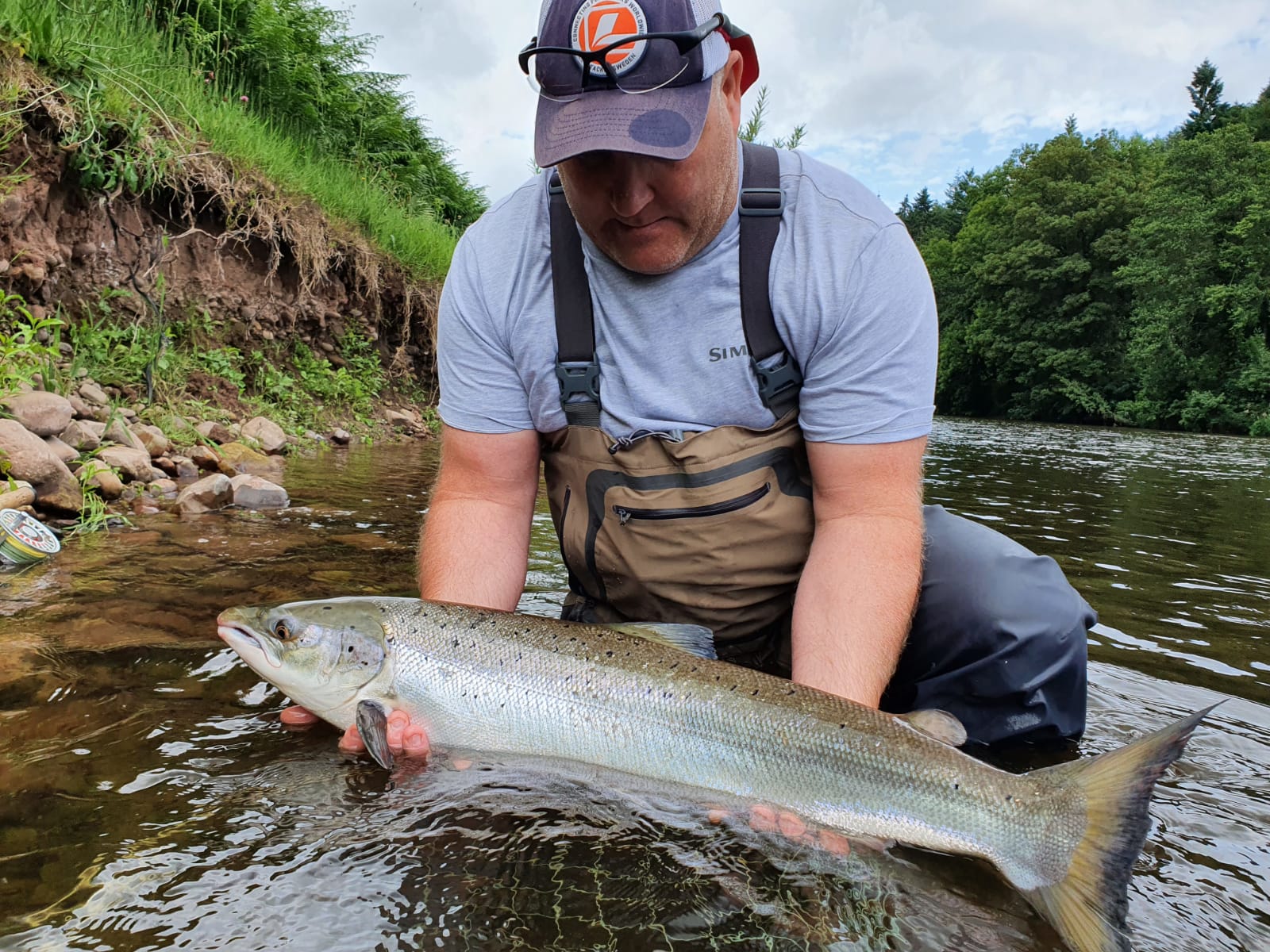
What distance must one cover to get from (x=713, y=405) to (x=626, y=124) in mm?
858

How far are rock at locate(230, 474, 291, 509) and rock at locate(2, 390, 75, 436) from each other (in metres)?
1.08

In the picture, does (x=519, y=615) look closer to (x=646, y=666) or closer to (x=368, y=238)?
(x=646, y=666)

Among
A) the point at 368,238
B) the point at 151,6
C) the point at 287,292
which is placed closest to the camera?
the point at 151,6

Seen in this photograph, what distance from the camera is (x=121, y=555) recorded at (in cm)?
437

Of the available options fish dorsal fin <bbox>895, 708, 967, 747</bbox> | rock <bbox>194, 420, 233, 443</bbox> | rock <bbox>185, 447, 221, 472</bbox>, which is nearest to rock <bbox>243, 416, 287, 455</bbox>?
rock <bbox>194, 420, 233, 443</bbox>

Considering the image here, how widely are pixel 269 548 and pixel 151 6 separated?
8.17 m

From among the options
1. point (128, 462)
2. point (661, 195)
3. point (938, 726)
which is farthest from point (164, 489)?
point (938, 726)

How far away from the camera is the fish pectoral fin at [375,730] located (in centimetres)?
234

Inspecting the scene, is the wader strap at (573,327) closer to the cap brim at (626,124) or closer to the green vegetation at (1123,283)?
the cap brim at (626,124)

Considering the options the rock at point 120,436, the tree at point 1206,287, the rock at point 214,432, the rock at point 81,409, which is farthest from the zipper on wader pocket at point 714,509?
the tree at point 1206,287

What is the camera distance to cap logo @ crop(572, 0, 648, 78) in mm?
2400

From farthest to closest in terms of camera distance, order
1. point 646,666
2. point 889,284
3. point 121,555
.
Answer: point 121,555 → point 889,284 → point 646,666

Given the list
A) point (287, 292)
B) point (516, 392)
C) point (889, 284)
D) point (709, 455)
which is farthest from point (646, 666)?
point (287, 292)

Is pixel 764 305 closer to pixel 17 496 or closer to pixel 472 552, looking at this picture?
pixel 472 552
